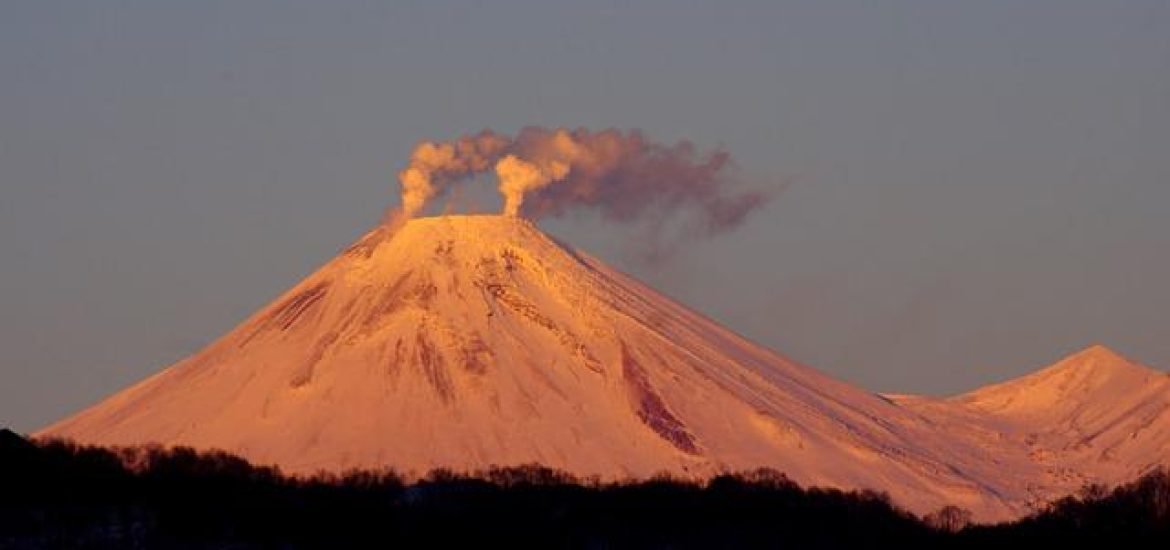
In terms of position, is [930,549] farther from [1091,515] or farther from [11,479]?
[11,479]

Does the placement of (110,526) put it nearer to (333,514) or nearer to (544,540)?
(333,514)

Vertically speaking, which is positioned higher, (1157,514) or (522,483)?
(522,483)

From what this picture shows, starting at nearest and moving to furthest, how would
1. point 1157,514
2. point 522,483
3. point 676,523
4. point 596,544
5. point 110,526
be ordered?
point 110,526, point 1157,514, point 596,544, point 676,523, point 522,483

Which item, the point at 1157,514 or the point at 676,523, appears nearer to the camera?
the point at 1157,514

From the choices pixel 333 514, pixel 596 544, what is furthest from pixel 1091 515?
pixel 333 514

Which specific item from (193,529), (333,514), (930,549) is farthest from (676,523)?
(193,529)

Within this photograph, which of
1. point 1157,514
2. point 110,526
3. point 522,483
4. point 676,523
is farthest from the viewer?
point 522,483
